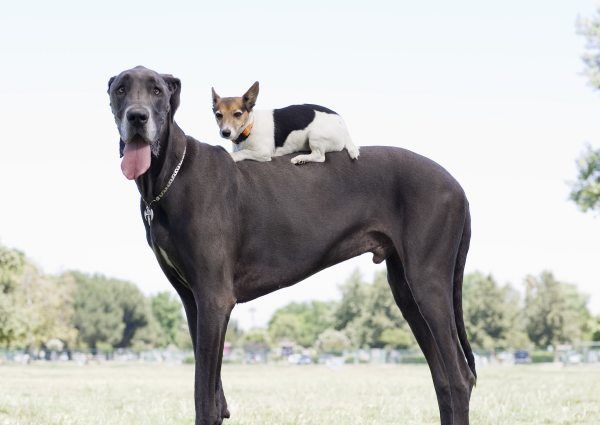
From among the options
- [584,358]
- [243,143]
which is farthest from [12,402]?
[584,358]

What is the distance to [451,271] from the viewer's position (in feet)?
23.8

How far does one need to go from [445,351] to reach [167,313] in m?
166

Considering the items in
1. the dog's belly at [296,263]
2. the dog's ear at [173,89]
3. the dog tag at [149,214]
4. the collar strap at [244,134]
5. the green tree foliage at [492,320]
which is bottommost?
the dog's belly at [296,263]

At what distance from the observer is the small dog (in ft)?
23.9

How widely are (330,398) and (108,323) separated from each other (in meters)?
125

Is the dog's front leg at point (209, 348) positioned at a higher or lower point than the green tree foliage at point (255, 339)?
lower

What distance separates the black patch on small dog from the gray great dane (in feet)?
0.77

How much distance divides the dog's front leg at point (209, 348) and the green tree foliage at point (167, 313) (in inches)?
6370

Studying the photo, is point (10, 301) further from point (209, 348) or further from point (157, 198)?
point (209, 348)

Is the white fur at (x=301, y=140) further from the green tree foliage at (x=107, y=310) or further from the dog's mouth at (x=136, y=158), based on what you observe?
the green tree foliage at (x=107, y=310)

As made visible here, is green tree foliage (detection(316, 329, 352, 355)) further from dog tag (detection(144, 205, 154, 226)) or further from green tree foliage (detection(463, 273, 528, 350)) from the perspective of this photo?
dog tag (detection(144, 205, 154, 226))

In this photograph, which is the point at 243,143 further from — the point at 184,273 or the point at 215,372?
the point at 215,372

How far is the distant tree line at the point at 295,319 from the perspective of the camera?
86.6m

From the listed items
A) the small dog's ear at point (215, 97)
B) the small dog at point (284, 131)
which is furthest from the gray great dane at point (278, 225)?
the small dog's ear at point (215, 97)
